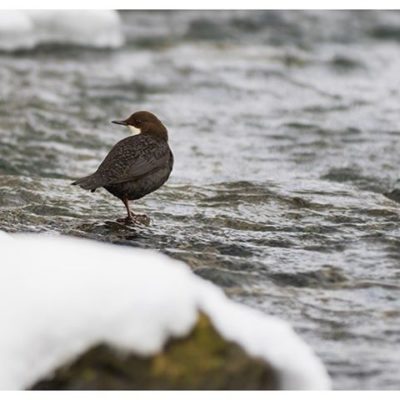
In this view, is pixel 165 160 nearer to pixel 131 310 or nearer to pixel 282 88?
pixel 131 310

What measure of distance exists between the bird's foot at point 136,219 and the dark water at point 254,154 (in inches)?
2.7

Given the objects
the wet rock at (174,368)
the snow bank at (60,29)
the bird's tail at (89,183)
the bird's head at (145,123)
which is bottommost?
the wet rock at (174,368)

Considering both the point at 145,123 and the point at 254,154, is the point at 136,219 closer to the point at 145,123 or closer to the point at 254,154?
the point at 145,123

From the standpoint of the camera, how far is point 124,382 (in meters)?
4.19

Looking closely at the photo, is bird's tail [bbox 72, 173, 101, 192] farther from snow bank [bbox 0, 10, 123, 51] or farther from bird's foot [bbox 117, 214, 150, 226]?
snow bank [bbox 0, 10, 123, 51]

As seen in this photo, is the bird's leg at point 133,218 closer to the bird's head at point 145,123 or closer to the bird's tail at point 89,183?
the bird's tail at point 89,183

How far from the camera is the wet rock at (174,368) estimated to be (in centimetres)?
418

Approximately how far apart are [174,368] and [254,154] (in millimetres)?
6420

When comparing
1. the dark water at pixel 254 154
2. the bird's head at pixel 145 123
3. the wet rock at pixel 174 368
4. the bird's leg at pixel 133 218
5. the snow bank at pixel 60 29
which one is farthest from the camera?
the snow bank at pixel 60 29

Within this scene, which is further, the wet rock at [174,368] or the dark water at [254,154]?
the dark water at [254,154]

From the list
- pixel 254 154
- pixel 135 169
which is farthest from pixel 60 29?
pixel 135 169

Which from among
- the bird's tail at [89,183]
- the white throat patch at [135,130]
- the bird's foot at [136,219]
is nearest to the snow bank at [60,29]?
the white throat patch at [135,130]

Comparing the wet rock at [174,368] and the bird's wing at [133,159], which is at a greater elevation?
the bird's wing at [133,159]

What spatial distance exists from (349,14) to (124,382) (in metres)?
15.4
